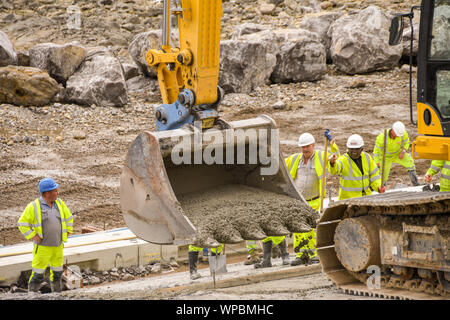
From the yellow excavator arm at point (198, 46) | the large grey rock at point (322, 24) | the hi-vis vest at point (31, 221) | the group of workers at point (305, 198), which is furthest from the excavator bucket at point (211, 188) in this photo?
the large grey rock at point (322, 24)

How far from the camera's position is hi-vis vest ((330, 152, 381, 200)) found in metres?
Result: 8.96

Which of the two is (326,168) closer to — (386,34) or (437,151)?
(437,151)

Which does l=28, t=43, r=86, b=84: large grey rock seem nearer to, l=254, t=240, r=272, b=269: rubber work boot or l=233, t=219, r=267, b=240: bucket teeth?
l=254, t=240, r=272, b=269: rubber work boot

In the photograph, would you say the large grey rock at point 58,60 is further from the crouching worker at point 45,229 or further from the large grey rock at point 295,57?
the crouching worker at point 45,229

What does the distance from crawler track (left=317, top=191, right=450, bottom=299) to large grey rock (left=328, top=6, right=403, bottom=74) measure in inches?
554

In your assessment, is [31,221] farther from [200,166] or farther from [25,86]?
[25,86]

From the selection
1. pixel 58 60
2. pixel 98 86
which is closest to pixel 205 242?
pixel 98 86

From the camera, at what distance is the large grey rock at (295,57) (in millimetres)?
19578

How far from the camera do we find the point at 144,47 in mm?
18891

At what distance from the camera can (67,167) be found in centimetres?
1371

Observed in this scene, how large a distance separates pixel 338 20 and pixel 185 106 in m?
14.5

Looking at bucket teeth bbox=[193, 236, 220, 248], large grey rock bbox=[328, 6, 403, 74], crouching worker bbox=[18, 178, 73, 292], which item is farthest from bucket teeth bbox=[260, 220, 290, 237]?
large grey rock bbox=[328, 6, 403, 74]

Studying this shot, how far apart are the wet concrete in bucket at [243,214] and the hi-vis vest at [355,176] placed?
1.36 meters

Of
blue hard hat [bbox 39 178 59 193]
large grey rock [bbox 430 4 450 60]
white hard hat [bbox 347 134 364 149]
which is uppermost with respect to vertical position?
large grey rock [bbox 430 4 450 60]
